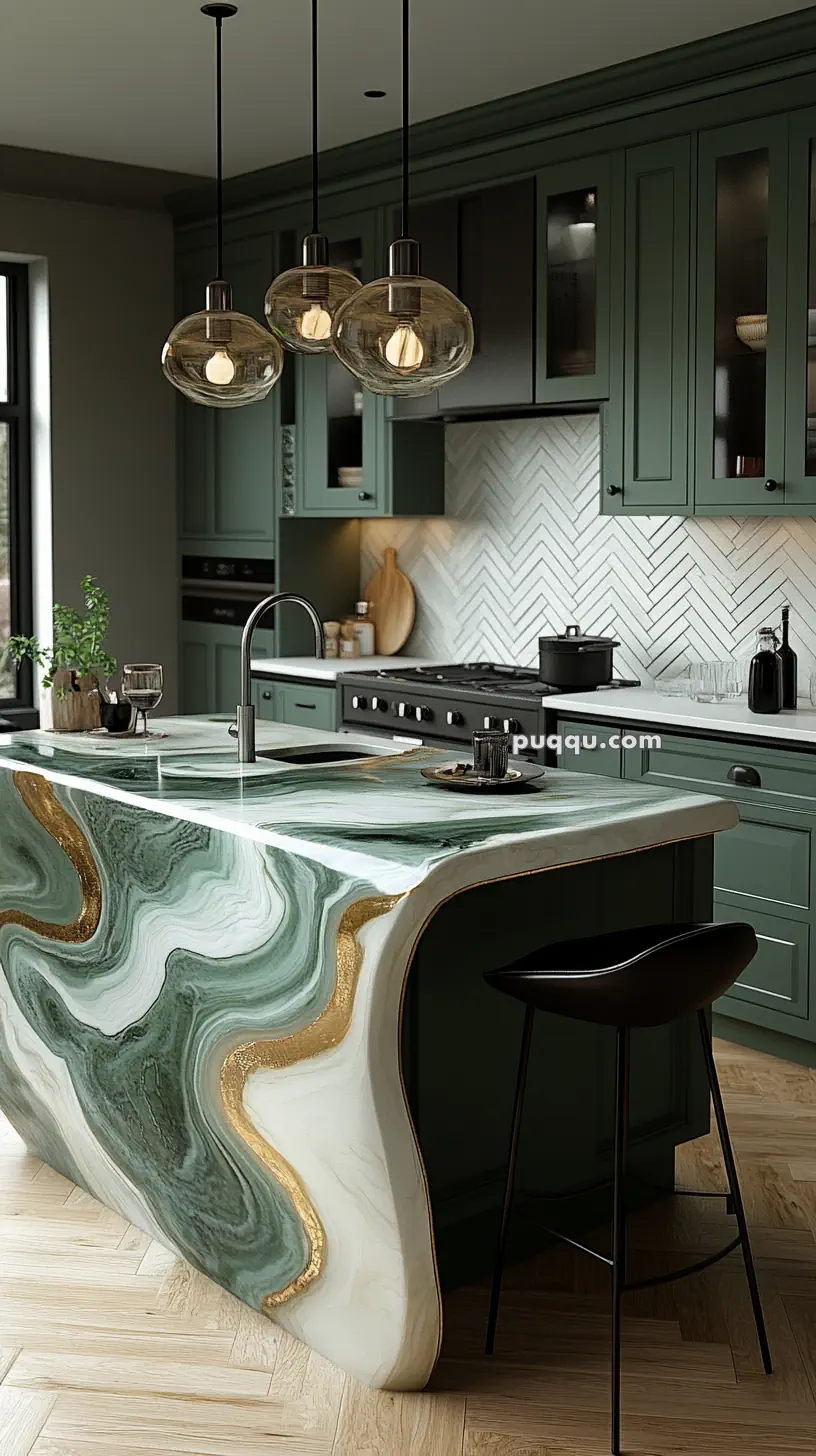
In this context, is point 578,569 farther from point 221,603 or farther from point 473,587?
point 221,603

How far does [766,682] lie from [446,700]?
119 centimetres

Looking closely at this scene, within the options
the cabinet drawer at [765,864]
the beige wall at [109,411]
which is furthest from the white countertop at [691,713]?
the beige wall at [109,411]

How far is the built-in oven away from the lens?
6.31m

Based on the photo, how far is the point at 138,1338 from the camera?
110 inches

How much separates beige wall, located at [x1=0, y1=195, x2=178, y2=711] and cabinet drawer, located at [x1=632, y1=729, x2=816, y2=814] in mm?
2977

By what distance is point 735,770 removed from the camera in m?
4.22

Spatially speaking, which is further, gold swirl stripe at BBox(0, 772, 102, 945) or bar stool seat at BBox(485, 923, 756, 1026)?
gold swirl stripe at BBox(0, 772, 102, 945)

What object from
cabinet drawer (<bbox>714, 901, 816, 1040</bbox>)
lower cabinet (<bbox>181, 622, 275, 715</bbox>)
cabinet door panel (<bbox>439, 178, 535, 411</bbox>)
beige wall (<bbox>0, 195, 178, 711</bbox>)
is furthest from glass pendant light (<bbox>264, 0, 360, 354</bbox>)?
beige wall (<bbox>0, 195, 178, 711</bbox>)

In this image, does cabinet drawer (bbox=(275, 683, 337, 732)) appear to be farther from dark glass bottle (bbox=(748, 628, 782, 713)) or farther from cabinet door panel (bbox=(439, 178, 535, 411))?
dark glass bottle (bbox=(748, 628, 782, 713))

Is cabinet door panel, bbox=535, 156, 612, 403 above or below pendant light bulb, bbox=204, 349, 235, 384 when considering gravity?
above

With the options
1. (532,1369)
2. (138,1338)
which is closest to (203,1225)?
(138,1338)

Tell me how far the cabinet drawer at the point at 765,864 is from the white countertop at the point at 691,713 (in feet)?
0.89

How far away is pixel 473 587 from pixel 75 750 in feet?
8.77

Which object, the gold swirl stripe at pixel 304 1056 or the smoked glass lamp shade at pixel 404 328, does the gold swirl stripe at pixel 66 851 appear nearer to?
the gold swirl stripe at pixel 304 1056
